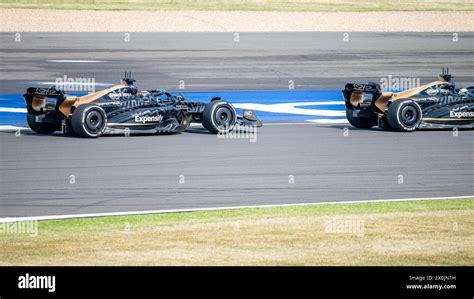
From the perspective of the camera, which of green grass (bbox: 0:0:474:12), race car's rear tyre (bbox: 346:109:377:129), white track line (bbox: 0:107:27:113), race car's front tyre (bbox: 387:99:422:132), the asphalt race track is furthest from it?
green grass (bbox: 0:0:474:12)

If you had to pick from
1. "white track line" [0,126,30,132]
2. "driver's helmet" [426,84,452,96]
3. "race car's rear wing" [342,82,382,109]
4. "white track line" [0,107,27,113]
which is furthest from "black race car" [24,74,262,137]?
"white track line" [0,107,27,113]

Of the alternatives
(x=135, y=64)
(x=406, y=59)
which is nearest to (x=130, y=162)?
(x=135, y=64)

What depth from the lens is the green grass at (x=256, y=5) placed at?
6719cm

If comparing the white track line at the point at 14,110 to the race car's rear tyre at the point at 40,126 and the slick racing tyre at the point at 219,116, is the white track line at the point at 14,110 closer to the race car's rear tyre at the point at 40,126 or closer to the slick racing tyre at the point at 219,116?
the race car's rear tyre at the point at 40,126

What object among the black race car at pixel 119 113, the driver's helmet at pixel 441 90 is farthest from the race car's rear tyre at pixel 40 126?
the driver's helmet at pixel 441 90

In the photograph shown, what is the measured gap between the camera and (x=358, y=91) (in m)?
24.2

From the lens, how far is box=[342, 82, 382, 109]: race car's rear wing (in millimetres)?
23953

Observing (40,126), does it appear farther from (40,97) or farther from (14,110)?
(14,110)

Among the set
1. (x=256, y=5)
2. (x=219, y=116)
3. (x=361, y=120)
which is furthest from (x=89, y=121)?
(x=256, y=5)

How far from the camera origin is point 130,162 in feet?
64.4

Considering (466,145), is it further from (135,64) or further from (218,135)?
(135,64)

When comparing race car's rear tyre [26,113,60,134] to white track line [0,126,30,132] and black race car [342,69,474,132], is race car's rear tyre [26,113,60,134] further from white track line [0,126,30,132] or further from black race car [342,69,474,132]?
black race car [342,69,474,132]

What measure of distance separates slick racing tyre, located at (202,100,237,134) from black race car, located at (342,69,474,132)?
9.33 feet
